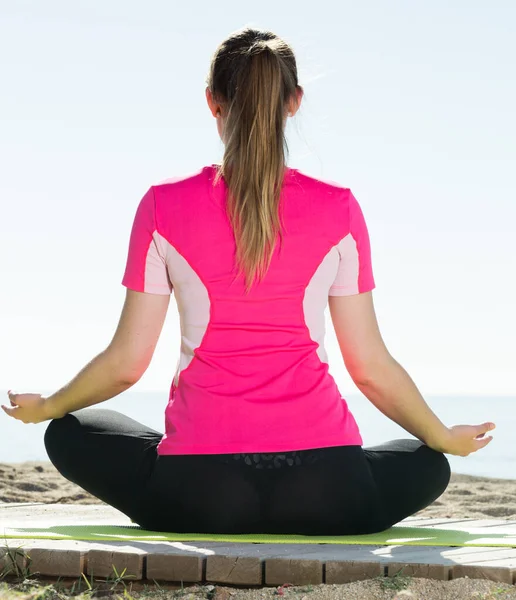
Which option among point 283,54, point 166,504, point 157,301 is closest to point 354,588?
point 166,504

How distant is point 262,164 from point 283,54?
35 centimetres

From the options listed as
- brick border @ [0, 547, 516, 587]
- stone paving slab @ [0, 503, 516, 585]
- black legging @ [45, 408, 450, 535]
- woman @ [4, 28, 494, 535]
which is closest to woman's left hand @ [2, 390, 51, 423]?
black legging @ [45, 408, 450, 535]

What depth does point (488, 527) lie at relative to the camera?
3479 mm

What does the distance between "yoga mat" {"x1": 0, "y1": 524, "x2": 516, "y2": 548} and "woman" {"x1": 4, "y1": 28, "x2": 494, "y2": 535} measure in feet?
0.14

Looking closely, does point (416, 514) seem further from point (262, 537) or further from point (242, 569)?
point (242, 569)

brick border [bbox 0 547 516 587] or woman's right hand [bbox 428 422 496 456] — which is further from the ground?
woman's right hand [bbox 428 422 496 456]

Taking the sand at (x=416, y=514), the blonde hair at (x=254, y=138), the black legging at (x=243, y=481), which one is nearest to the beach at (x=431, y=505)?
the sand at (x=416, y=514)

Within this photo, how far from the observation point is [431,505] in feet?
21.2

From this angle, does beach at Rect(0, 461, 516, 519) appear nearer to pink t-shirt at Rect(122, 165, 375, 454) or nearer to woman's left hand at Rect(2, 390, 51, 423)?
woman's left hand at Rect(2, 390, 51, 423)

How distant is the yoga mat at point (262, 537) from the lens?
8.95 feet

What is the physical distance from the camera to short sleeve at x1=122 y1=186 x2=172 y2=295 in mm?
2795

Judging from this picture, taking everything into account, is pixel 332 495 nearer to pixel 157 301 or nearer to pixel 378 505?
pixel 378 505

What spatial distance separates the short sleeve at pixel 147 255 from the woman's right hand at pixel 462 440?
1.02 meters

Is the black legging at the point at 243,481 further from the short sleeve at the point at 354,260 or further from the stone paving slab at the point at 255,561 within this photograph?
the short sleeve at the point at 354,260
